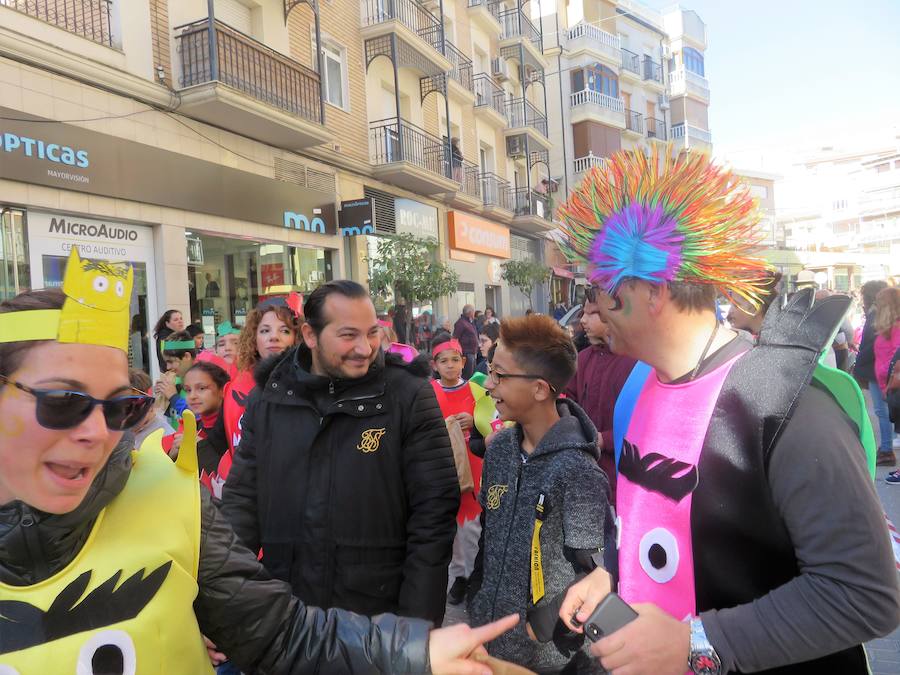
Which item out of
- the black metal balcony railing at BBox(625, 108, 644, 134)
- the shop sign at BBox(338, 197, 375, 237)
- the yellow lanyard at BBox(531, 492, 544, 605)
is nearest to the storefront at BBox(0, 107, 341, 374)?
the shop sign at BBox(338, 197, 375, 237)

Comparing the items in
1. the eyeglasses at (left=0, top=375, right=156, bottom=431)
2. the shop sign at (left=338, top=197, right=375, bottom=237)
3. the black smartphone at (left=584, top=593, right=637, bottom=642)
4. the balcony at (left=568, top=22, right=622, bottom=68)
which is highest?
the balcony at (left=568, top=22, right=622, bottom=68)

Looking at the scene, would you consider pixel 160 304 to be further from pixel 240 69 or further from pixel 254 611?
pixel 254 611

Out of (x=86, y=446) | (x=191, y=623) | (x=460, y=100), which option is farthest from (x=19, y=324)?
→ (x=460, y=100)

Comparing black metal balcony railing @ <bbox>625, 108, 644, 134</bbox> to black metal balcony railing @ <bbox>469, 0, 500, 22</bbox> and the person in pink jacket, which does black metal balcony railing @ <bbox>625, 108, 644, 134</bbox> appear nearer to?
black metal balcony railing @ <bbox>469, 0, 500, 22</bbox>

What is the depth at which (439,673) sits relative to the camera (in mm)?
1387

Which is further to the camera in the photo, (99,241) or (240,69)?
(240,69)

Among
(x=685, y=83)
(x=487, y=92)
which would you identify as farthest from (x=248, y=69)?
(x=685, y=83)

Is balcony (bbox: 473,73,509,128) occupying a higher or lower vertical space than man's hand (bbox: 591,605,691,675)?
higher

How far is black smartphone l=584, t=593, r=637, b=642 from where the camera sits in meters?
1.26

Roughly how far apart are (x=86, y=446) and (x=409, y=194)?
15245mm

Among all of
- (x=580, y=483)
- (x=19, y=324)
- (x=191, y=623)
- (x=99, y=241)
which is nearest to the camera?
(x=19, y=324)

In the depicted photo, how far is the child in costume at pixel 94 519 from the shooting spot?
3.72 ft

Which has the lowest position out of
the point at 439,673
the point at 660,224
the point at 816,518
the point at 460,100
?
the point at 439,673

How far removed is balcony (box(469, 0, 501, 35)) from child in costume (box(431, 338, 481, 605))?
18.0m
